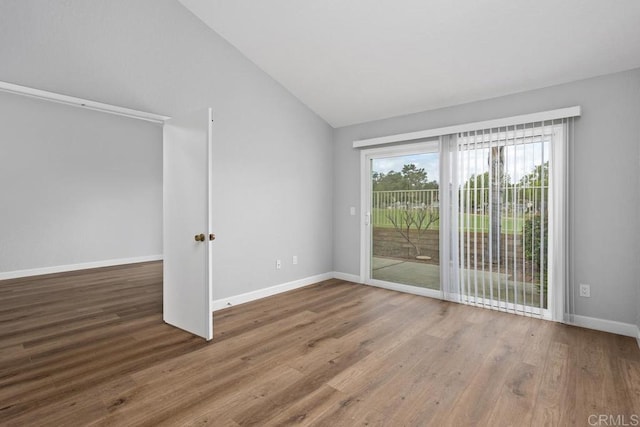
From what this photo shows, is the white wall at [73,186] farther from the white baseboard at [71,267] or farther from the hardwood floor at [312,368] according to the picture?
the hardwood floor at [312,368]

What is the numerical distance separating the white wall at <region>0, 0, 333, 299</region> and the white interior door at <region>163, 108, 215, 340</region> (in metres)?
0.50

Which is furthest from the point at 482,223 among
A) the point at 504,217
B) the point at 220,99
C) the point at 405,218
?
the point at 220,99

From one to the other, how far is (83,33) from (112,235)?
4492 mm

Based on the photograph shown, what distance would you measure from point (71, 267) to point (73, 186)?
145cm

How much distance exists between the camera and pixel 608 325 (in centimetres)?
292

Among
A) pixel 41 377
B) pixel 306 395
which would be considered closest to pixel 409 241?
pixel 306 395

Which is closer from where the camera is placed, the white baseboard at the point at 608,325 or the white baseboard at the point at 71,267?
the white baseboard at the point at 608,325

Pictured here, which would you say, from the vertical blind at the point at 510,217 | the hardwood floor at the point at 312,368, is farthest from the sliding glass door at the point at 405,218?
the hardwood floor at the point at 312,368

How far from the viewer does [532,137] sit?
326 centimetres

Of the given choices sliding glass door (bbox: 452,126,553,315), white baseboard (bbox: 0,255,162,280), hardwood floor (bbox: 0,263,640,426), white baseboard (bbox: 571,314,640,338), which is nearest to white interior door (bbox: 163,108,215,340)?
hardwood floor (bbox: 0,263,640,426)

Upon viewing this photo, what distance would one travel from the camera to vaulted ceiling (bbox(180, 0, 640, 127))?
2529 mm

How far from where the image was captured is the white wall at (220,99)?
2.54m

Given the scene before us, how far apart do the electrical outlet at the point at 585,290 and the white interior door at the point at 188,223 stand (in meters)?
3.55

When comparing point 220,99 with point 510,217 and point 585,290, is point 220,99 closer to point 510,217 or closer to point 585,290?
point 510,217
